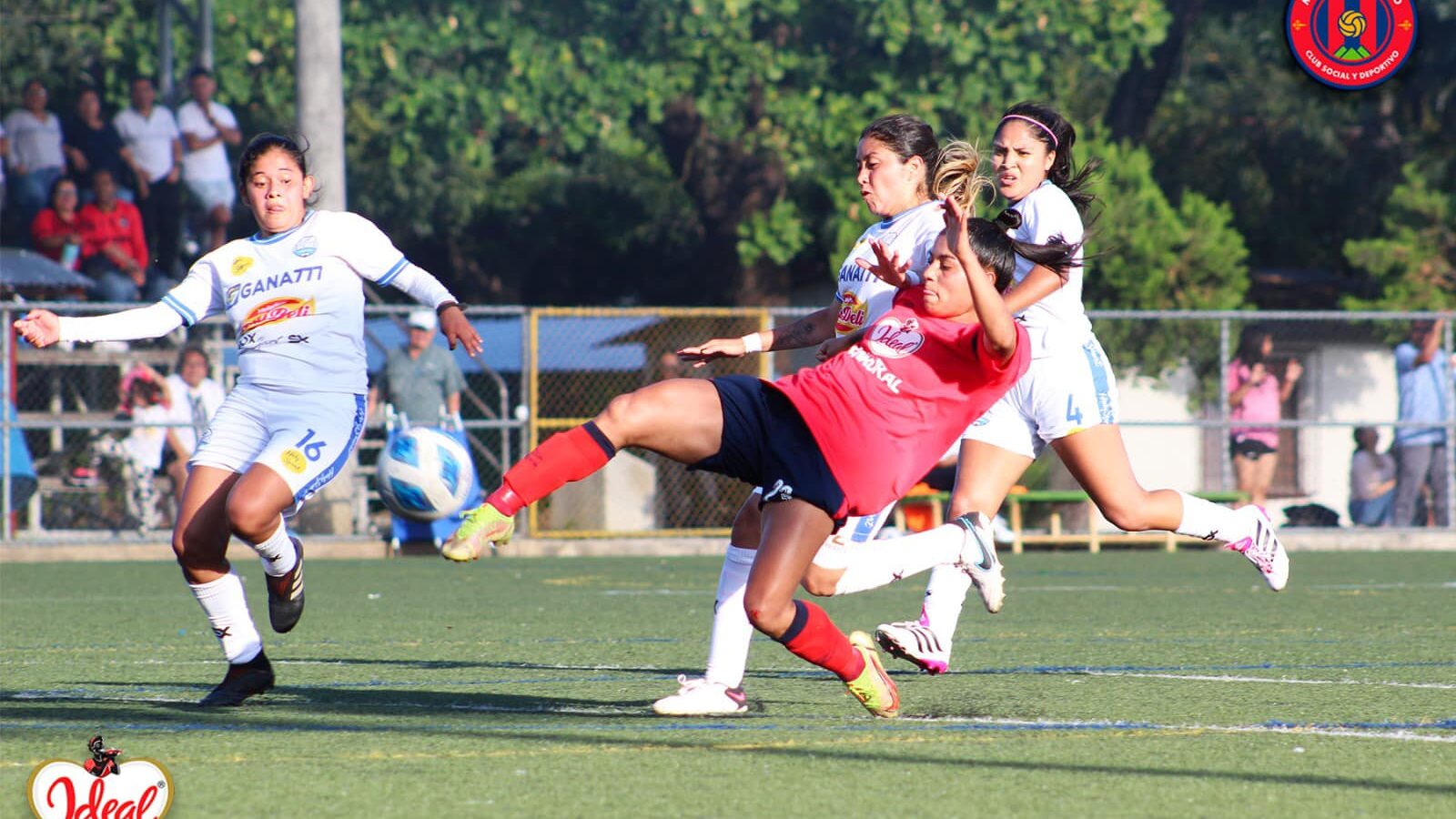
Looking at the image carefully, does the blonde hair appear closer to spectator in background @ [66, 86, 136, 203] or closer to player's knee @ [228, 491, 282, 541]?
player's knee @ [228, 491, 282, 541]

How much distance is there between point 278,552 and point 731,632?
5.14 feet

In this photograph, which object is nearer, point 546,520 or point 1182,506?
point 1182,506

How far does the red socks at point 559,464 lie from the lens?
17.6 feet

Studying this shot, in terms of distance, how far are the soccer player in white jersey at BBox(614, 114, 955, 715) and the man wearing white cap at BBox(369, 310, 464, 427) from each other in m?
10.2

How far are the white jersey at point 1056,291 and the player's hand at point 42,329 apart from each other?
2983 mm

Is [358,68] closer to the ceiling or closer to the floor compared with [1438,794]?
closer to the ceiling

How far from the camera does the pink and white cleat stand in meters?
7.38

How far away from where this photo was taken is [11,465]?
55.8 feet

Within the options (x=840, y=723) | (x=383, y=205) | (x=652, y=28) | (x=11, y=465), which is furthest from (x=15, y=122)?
Answer: (x=840, y=723)

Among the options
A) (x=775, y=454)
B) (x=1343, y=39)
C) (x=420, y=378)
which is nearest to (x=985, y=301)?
(x=775, y=454)

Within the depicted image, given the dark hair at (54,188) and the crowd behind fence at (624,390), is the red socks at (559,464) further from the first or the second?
the dark hair at (54,188)

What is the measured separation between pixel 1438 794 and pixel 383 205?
28004 millimetres

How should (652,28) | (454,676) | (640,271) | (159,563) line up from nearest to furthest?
(454,676) → (159,563) → (652,28) → (640,271)

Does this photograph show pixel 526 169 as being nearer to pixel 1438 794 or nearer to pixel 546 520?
pixel 546 520
